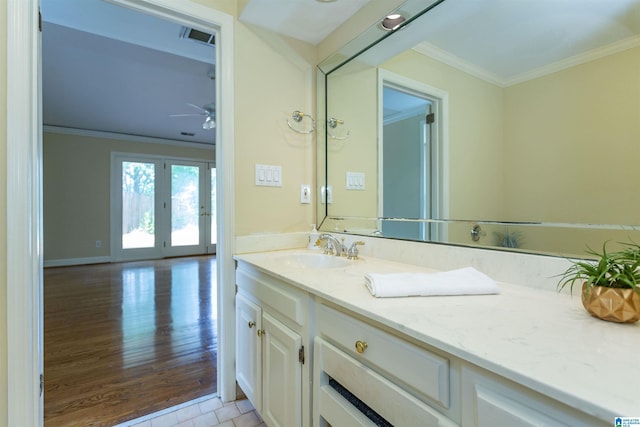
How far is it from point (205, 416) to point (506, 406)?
1.47 m

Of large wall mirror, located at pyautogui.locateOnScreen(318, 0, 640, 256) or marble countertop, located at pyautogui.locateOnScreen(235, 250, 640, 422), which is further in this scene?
large wall mirror, located at pyautogui.locateOnScreen(318, 0, 640, 256)

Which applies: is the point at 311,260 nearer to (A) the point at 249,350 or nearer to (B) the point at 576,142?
(A) the point at 249,350

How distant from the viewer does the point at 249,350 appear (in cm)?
141

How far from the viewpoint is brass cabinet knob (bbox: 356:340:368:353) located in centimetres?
77

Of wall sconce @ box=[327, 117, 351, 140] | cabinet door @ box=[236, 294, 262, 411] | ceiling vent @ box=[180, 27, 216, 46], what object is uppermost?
ceiling vent @ box=[180, 27, 216, 46]

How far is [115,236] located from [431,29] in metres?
6.07

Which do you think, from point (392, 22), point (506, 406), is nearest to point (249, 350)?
point (506, 406)

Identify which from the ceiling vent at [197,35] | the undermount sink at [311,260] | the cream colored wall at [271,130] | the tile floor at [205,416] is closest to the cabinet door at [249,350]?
the tile floor at [205,416]

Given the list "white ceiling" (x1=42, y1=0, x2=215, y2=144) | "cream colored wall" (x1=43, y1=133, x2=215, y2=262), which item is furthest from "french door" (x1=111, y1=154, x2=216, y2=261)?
"white ceiling" (x1=42, y1=0, x2=215, y2=144)

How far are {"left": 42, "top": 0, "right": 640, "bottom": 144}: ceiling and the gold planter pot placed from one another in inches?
27.7

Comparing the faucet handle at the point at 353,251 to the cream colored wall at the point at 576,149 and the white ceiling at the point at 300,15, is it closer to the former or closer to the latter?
the cream colored wall at the point at 576,149

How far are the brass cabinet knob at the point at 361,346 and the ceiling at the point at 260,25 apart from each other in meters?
1.06

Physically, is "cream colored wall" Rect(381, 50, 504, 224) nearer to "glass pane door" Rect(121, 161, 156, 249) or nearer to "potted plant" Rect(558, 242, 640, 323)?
"potted plant" Rect(558, 242, 640, 323)

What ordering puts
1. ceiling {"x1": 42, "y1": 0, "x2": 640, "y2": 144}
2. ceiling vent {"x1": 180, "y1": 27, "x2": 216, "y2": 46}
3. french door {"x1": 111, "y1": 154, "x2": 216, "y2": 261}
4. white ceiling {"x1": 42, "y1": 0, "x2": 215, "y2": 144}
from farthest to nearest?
french door {"x1": 111, "y1": 154, "x2": 216, "y2": 261}, ceiling vent {"x1": 180, "y1": 27, "x2": 216, "y2": 46}, white ceiling {"x1": 42, "y1": 0, "x2": 215, "y2": 144}, ceiling {"x1": 42, "y1": 0, "x2": 640, "y2": 144}
